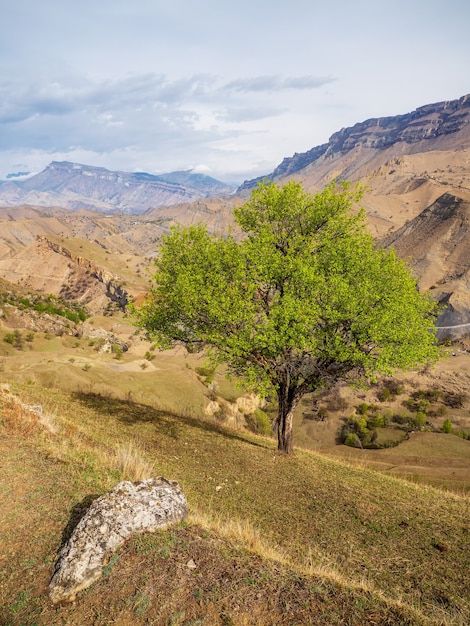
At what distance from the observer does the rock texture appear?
22.1 feet

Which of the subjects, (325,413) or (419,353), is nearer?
(419,353)

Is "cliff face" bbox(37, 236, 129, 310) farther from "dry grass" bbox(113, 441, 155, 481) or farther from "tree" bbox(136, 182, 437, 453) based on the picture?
"dry grass" bbox(113, 441, 155, 481)

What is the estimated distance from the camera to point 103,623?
599 centimetres

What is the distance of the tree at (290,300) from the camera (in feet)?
55.6

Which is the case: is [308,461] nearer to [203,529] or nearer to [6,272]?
[203,529]

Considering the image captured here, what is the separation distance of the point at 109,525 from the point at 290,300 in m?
11.3

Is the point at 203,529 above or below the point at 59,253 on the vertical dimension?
above

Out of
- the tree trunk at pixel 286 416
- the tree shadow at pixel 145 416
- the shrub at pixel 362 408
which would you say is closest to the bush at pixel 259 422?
the shrub at pixel 362 408

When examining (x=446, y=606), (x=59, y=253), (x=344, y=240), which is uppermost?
(x=344, y=240)

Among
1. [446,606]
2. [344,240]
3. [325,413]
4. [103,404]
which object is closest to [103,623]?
[446,606]

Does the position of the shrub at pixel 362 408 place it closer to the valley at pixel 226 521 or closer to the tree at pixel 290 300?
the valley at pixel 226 521

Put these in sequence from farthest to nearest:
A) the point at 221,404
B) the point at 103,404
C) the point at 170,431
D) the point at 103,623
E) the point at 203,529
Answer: the point at 221,404, the point at 103,404, the point at 170,431, the point at 203,529, the point at 103,623

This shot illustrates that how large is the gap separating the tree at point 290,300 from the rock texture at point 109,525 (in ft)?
26.8

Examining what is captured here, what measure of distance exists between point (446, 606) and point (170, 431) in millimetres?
14910
